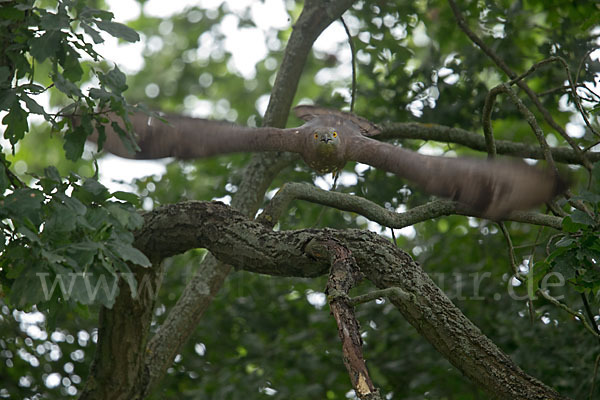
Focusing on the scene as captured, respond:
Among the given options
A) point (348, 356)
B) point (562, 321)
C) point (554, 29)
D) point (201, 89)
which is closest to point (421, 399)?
point (562, 321)

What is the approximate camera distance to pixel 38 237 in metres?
2.21

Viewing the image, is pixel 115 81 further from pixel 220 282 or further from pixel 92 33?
pixel 220 282

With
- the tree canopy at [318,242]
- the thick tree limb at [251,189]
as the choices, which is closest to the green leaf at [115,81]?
the tree canopy at [318,242]

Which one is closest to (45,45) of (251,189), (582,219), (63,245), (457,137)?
(63,245)

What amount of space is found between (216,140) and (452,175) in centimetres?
110

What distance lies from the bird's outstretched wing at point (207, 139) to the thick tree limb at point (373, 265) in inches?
10.6

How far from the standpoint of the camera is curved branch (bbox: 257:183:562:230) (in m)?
2.94

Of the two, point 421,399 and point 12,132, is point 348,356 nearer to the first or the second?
point 12,132

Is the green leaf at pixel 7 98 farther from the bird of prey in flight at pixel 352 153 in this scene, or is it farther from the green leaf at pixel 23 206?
the bird of prey in flight at pixel 352 153

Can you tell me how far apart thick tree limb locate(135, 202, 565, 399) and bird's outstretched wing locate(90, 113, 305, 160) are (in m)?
0.27

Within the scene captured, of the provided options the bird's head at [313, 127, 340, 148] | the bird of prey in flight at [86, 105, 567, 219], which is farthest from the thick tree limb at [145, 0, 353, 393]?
the bird's head at [313, 127, 340, 148]

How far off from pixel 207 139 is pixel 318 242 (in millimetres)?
822

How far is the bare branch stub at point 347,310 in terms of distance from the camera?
6.80 feet

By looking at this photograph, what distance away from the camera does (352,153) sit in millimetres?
3170
